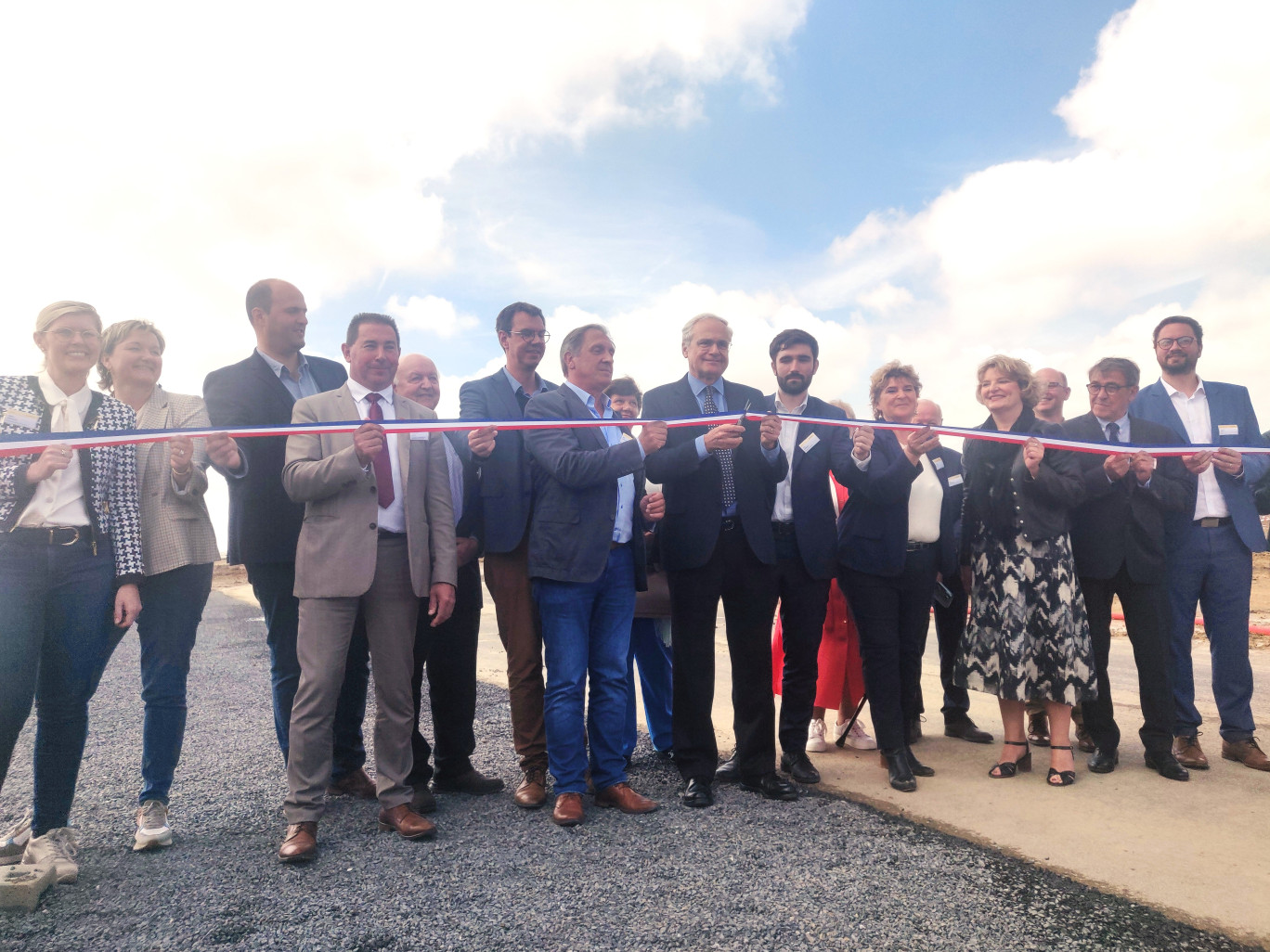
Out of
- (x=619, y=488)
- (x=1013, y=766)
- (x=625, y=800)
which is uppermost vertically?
(x=619, y=488)

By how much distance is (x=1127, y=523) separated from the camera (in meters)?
4.41

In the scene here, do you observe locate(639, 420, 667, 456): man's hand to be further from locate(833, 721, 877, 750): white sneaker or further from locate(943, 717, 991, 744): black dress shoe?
locate(943, 717, 991, 744): black dress shoe

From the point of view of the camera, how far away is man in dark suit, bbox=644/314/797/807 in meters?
3.97

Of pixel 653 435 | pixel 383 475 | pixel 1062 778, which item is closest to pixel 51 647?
pixel 383 475

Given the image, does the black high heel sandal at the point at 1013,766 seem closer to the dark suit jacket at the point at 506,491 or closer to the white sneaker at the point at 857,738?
the white sneaker at the point at 857,738

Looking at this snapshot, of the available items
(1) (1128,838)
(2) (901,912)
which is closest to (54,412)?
(2) (901,912)

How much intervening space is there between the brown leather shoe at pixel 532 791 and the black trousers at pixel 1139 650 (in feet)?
10.1

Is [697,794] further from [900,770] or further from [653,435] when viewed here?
[653,435]

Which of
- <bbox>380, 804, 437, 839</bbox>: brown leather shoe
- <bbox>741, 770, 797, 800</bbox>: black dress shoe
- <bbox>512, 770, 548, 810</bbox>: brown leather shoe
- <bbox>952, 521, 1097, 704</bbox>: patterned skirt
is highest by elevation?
<bbox>952, 521, 1097, 704</bbox>: patterned skirt

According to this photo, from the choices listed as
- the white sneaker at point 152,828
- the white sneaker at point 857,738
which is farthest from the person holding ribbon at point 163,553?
the white sneaker at point 857,738

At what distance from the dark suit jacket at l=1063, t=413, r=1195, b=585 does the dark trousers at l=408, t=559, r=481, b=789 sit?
11.5ft

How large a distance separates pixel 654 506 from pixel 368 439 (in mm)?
1625

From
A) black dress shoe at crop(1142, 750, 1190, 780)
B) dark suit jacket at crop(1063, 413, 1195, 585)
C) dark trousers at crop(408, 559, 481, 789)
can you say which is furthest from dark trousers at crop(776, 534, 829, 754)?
black dress shoe at crop(1142, 750, 1190, 780)

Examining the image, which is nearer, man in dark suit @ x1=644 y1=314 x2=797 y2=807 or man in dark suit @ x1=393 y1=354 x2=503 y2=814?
man in dark suit @ x1=644 y1=314 x2=797 y2=807
